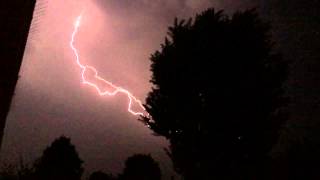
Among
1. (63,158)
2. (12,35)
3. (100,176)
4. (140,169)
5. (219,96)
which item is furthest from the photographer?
Result: (100,176)

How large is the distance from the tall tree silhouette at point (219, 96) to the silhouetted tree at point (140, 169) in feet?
30.5

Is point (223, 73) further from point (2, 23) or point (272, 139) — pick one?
point (2, 23)

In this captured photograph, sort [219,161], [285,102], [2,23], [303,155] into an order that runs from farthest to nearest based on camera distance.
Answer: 1. [285,102]
2. [219,161]
3. [303,155]
4. [2,23]

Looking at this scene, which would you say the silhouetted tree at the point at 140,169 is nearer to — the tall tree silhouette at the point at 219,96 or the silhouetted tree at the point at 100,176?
the silhouetted tree at the point at 100,176

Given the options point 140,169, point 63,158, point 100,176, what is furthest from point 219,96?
point 100,176

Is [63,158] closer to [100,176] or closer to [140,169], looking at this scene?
[100,176]

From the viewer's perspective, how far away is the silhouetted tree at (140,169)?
1056 inches

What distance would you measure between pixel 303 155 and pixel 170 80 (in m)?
6.79

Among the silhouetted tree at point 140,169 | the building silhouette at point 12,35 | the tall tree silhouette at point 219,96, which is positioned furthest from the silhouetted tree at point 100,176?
the building silhouette at point 12,35

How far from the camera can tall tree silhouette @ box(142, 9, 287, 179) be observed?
17.2 m

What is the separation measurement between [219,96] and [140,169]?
11423 mm

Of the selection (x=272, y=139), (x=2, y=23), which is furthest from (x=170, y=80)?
(x=2, y=23)

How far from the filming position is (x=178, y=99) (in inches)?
705

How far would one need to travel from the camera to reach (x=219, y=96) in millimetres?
17375
